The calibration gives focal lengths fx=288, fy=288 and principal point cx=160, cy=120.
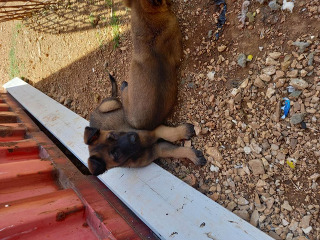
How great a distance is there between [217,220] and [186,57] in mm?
1776

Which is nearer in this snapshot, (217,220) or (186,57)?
(217,220)

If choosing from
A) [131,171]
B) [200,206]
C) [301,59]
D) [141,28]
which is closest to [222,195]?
[200,206]

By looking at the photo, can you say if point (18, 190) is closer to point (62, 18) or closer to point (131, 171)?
point (131, 171)

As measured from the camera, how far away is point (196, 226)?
8.40 feet

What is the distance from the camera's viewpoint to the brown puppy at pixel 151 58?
297cm

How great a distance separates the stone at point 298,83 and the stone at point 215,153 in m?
0.94

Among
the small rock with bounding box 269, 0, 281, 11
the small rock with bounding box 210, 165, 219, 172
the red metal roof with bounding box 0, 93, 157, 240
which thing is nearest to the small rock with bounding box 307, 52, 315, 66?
the small rock with bounding box 269, 0, 281, 11

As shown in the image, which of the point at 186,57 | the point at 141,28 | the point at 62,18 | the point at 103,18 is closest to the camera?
the point at 141,28

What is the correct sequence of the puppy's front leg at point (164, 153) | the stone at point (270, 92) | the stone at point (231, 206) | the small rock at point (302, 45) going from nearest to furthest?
the small rock at point (302, 45) → the stone at point (270, 92) → the stone at point (231, 206) → the puppy's front leg at point (164, 153)

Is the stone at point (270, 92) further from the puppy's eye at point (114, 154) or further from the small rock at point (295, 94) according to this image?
the puppy's eye at point (114, 154)

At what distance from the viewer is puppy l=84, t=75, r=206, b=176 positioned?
10.2ft

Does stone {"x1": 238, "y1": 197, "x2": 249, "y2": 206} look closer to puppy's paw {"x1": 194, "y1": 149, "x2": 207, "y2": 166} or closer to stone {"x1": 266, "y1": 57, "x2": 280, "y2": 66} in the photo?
puppy's paw {"x1": 194, "y1": 149, "x2": 207, "y2": 166}

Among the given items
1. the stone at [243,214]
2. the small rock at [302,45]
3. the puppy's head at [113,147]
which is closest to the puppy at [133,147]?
the puppy's head at [113,147]

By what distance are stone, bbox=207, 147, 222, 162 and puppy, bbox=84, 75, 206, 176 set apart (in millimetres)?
102
